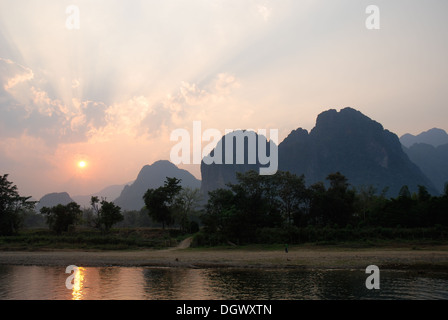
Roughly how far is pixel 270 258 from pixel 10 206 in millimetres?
59899

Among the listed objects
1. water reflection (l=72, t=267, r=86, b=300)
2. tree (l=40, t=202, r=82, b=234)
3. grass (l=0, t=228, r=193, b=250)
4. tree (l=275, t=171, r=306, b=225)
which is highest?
tree (l=275, t=171, r=306, b=225)

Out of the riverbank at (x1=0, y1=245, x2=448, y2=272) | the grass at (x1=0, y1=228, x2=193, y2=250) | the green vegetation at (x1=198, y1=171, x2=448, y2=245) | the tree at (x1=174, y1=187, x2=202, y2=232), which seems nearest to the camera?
the riverbank at (x1=0, y1=245, x2=448, y2=272)

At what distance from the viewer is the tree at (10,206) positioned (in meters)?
59.8

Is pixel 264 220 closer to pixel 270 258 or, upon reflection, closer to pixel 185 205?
pixel 270 258

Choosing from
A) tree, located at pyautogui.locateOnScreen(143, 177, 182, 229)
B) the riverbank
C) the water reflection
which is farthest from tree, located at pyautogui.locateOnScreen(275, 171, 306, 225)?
the water reflection

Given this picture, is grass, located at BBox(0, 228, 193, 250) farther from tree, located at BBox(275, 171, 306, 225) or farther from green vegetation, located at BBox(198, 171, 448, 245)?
tree, located at BBox(275, 171, 306, 225)

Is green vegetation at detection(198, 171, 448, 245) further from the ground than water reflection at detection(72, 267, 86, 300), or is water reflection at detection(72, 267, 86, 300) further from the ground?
green vegetation at detection(198, 171, 448, 245)

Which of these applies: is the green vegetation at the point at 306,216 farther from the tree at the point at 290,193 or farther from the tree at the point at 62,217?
the tree at the point at 62,217

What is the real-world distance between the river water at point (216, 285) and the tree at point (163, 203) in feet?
109

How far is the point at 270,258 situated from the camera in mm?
35750

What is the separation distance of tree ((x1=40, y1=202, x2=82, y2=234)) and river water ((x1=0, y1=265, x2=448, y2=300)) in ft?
88.2

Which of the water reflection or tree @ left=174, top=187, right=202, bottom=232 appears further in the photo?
tree @ left=174, top=187, right=202, bottom=232

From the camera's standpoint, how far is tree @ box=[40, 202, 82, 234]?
5753 centimetres

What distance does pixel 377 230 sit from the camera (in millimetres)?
47906
